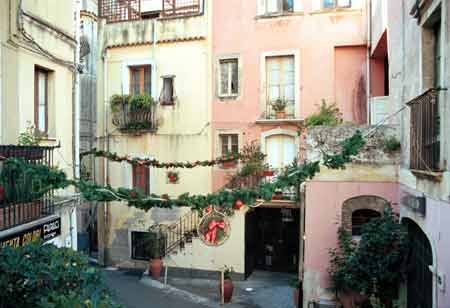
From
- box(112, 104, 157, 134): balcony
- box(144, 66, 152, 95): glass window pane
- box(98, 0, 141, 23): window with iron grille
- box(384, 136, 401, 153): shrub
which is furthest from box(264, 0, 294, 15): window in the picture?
box(384, 136, 401, 153): shrub

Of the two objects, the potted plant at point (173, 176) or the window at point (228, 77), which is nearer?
the window at point (228, 77)

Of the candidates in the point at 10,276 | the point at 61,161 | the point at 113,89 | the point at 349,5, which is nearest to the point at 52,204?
the point at 61,161

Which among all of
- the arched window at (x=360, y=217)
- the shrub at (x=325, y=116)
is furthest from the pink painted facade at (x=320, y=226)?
the shrub at (x=325, y=116)

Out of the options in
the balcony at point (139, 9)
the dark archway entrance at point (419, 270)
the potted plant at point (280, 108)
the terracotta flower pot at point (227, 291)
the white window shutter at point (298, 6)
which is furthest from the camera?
the balcony at point (139, 9)

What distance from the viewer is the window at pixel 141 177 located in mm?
17156

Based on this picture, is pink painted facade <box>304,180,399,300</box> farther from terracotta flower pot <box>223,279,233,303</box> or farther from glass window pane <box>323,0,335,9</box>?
glass window pane <box>323,0,335,9</box>

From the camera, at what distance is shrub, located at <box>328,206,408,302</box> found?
8344 millimetres

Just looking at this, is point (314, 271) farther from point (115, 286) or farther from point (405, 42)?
point (115, 286)

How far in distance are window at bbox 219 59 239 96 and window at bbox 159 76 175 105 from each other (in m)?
2.04

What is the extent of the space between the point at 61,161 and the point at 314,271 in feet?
22.7

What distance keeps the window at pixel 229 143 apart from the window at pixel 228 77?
64.2 inches

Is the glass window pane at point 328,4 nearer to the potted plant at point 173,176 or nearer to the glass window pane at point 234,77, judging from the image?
the glass window pane at point 234,77

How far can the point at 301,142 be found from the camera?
49.3 ft

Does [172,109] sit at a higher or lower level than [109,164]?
higher
